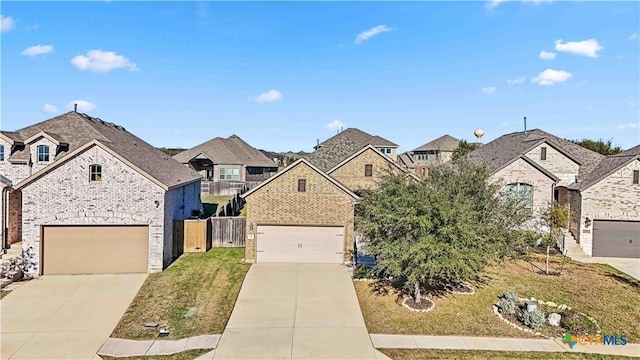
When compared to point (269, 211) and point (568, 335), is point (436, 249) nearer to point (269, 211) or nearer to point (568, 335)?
point (568, 335)

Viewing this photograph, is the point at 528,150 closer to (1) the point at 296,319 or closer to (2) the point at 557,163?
(2) the point at 557,163

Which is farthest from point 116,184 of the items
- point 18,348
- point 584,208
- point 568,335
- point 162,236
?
point 584,208

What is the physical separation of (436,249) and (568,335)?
14.9 ft

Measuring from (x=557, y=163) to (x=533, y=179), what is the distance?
2623 mm

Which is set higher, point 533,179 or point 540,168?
point 540,168

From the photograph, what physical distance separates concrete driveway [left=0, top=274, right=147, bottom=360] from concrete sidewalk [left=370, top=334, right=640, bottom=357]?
8035mm

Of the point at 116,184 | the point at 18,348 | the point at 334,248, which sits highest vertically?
the point at 116,184

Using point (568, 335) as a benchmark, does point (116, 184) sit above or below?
above

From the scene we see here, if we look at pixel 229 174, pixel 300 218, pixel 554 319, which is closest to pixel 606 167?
pixel 554 319

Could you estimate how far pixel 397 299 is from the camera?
14.2 m

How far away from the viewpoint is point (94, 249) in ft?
53.9

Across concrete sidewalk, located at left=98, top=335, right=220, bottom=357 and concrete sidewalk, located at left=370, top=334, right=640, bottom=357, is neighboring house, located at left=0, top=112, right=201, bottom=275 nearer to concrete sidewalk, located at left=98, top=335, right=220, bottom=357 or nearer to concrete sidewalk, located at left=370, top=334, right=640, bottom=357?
concrete sidewalk, located at left=98, top=335, right=220, bottom=357

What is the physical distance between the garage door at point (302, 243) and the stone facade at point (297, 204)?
32cm

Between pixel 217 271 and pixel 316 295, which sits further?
pixel 217 271
